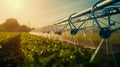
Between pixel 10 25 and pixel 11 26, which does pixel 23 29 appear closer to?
pixel 11 26

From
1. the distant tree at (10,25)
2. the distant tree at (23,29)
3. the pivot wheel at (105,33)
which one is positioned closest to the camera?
the pivot wheel at (105,33)

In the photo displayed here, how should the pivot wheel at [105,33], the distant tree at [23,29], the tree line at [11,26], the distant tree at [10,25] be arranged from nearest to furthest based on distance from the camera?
1. the pivot wheel at [105,33]
2. the distant tree at [23,29]
3. the tree line at [11,26]
4. the distant tree at [10,25]

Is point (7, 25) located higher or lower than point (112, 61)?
higher

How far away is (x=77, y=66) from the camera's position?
232 inches

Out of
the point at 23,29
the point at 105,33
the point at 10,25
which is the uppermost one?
the point at 10,25

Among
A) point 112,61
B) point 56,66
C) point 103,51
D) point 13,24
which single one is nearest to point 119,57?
point 112,61

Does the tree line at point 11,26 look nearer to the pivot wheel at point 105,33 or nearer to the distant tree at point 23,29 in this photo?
the distant tree at point 23,29

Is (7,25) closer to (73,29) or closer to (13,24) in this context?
(13,24)

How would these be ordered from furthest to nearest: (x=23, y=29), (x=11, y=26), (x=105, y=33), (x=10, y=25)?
(x=10, y=25)
(x=11, y=26)
(x=23, y=29)
(x=105, y=33)

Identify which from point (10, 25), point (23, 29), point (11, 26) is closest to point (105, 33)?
point (23, 29)

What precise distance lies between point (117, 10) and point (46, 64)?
248 cm

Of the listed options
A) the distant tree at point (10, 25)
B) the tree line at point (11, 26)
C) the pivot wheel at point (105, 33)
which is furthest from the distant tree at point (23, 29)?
the pivot wheel at point (105, 33)

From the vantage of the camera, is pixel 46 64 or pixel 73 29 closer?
pixel 46 64

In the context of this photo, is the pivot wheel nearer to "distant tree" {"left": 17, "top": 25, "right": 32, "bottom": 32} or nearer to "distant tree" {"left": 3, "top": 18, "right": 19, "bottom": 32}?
"distant tree" {"left": 17, "top": 25, "right": 32, "bottom": 32}
